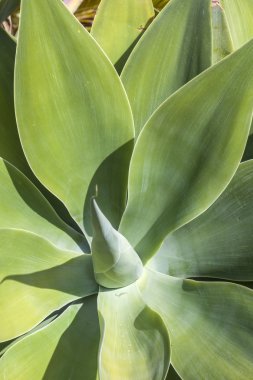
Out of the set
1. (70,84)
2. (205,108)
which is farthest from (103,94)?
(205,108)

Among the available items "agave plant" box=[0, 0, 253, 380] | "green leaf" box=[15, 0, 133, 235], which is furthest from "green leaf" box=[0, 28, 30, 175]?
"green leaf" box=[15, 0, 133, 235]

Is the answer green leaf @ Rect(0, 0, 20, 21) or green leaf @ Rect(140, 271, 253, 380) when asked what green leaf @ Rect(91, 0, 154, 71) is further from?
green leaf @ Rect(140, 271, 253, 380)

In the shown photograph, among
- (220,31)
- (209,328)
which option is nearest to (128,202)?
(209,328)

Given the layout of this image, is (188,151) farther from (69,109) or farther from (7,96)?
(7,96)

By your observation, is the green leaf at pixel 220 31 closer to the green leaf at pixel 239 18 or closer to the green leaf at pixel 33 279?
the green leaf at pixel 239 18

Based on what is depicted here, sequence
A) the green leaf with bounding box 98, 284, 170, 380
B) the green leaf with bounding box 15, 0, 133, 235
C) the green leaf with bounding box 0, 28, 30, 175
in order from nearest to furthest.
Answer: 1. the green leaf with bounding box 98, 284, 170, 380
2. the green leaf with bounding box 15, 0, 133, 235
3. the green leaf with bounding box 0, 28, 30, 175

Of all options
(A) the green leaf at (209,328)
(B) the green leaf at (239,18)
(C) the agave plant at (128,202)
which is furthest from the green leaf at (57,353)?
(B) the green leaf at (239,18)
